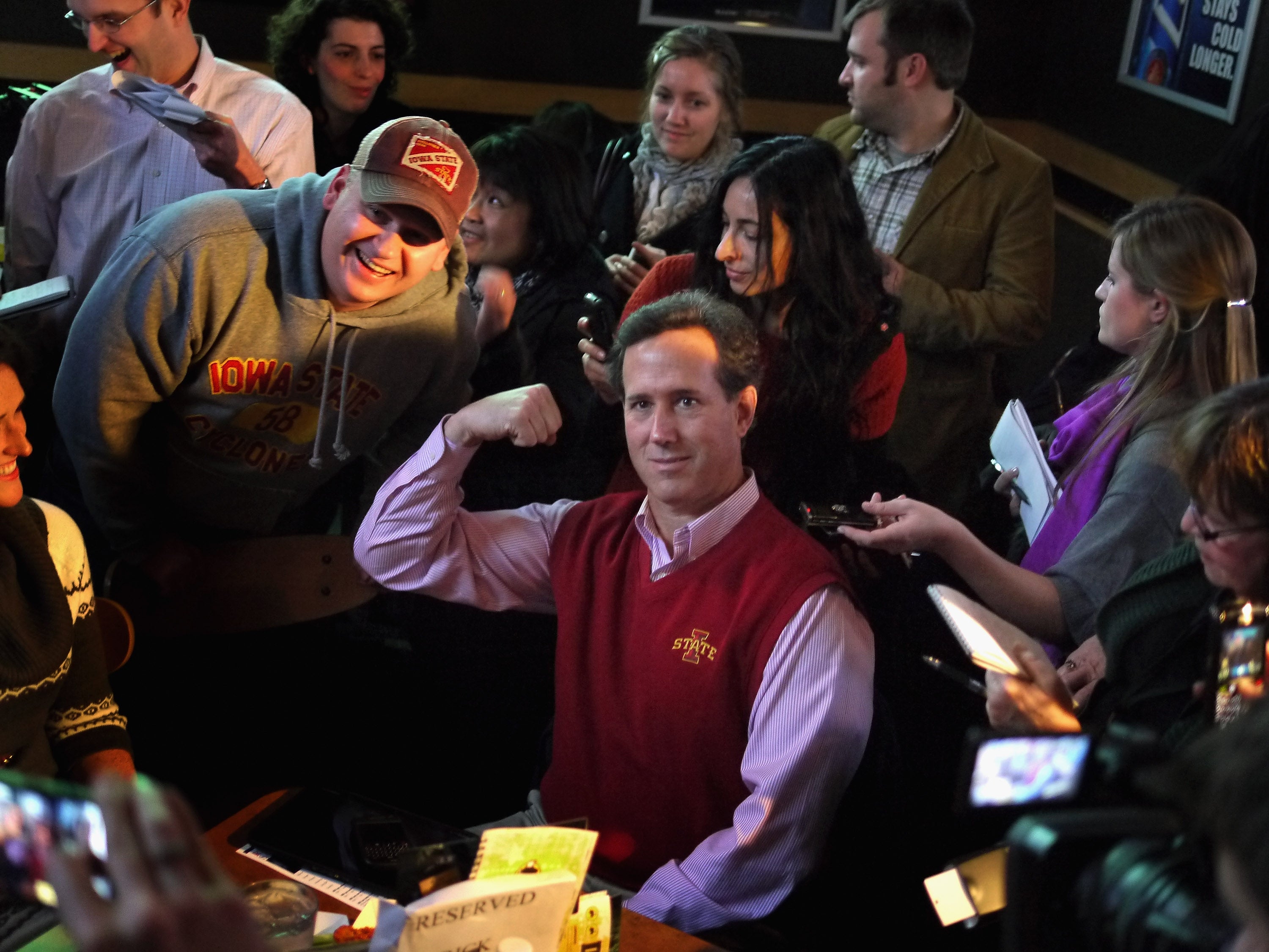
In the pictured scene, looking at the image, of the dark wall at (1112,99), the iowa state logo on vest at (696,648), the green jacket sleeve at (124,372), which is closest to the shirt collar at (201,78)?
the green jacket sleeve at (124,372)

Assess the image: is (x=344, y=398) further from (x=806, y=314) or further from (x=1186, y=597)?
(x=1186, y=597)

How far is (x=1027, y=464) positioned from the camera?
2.32 metres

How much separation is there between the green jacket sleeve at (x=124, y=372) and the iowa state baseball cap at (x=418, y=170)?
1.15ft

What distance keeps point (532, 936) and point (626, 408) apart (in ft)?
3.19

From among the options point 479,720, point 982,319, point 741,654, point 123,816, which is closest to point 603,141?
point 982,319

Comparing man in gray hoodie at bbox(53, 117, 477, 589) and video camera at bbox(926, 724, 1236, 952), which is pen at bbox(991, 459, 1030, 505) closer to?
man in gray hoodie at bbox(53, 117, 477, 589)

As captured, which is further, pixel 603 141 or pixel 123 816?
pixel 603 141

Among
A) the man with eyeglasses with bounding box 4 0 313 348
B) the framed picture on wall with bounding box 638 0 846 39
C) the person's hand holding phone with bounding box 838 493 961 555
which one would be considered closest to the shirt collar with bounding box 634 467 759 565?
the person's hand holding phone with bounding box 838 493 961 555

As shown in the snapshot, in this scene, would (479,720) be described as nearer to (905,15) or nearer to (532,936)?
(532,936)

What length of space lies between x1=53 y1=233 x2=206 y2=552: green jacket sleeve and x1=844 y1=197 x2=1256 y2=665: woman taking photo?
1215mm

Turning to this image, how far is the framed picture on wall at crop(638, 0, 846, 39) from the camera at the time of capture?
20.0 feet

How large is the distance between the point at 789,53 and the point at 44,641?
5.26 meters

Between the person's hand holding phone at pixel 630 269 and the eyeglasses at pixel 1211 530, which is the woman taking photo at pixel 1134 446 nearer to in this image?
the eyeglasses at pixel 1211 530

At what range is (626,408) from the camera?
209 cm
